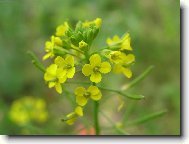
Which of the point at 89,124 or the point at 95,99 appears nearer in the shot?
the point at 95,99

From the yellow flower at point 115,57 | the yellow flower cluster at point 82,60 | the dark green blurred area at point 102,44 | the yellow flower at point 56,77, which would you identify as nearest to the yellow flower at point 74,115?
the yellow flower cluster at point 82,60

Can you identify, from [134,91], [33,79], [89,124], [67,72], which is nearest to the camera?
[67,72]

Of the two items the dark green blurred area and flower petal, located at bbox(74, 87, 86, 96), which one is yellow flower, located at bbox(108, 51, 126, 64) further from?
the dark green blurred area

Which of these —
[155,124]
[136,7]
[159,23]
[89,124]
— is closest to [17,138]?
[89,124]

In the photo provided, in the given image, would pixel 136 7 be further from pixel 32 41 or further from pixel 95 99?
pixel 95 99

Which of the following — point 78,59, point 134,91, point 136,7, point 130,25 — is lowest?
point 78,59

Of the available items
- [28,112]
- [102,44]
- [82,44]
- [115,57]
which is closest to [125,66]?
[115,57]

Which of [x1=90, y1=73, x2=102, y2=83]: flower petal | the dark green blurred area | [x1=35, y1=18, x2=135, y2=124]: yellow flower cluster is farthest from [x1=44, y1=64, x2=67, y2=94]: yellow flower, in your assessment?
the dark green blurred area
